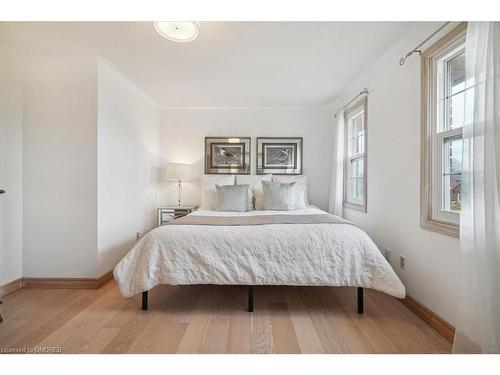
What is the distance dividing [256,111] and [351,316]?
10.5 ft

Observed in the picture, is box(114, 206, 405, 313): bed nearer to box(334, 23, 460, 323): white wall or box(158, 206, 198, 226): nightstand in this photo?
box(334, 23, 460, 323): white wall

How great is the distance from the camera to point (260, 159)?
4.05 metres

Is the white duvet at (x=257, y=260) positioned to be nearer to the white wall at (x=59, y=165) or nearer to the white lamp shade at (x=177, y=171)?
the white wall at (x=59, y=165)

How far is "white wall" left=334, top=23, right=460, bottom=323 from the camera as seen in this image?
1735 millimetres

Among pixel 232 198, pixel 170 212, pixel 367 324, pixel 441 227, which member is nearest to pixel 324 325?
pixel 367 324

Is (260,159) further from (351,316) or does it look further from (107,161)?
(351,316)

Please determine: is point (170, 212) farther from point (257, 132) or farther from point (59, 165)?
point (257, 132)

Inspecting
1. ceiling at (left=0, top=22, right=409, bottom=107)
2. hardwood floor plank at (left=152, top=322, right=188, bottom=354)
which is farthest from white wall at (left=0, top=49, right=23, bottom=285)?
hardwood floor plank at (left=152, top=322, right=188, bottom=354)

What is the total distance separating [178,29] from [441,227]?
2398 millimetres

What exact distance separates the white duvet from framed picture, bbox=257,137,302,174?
2201mm

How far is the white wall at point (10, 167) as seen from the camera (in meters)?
2.31

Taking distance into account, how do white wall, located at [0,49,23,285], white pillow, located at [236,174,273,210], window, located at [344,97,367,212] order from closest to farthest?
white wall, located at [0,49,23,285] → window, located at [344,97,367,212] → white pillow, located at [236,174,273,210]

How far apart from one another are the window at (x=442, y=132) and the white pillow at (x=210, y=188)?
98.2 inches
